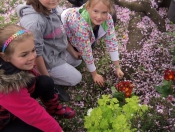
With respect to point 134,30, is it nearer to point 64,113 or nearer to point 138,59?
point 138,59

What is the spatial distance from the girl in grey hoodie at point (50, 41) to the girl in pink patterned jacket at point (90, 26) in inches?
6.1

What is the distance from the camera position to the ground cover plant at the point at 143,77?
290 centimetres

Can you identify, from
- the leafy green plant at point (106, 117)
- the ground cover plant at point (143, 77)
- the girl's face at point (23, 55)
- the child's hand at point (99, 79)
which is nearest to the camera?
the leafy green plant at point (106, 117)

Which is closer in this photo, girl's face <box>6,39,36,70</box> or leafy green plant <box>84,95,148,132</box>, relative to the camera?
leafy green plant <box>84,95,148,132</box>

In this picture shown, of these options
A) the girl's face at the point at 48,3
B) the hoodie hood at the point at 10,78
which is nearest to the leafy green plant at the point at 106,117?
the hoodie hood at the point at 10,78

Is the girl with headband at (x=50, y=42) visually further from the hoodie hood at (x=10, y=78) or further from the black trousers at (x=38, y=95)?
the hoodie hood at (x=10, y=78)

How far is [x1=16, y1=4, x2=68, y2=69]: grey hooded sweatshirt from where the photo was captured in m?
2.63

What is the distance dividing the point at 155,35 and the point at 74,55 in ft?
5.09

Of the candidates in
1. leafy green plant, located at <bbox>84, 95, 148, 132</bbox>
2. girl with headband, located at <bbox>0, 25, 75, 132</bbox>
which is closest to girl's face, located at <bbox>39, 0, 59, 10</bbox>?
girl with headband, located at <bbox>0, 25, 75, 132</bbox>

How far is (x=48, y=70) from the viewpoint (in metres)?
3.17

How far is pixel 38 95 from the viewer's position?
8.98 feet

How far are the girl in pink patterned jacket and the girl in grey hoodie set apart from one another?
15 cm

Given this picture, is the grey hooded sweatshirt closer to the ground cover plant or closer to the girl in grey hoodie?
the girl in grey hoodie

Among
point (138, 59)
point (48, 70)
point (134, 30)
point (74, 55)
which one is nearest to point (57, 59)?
point (48, 70)
